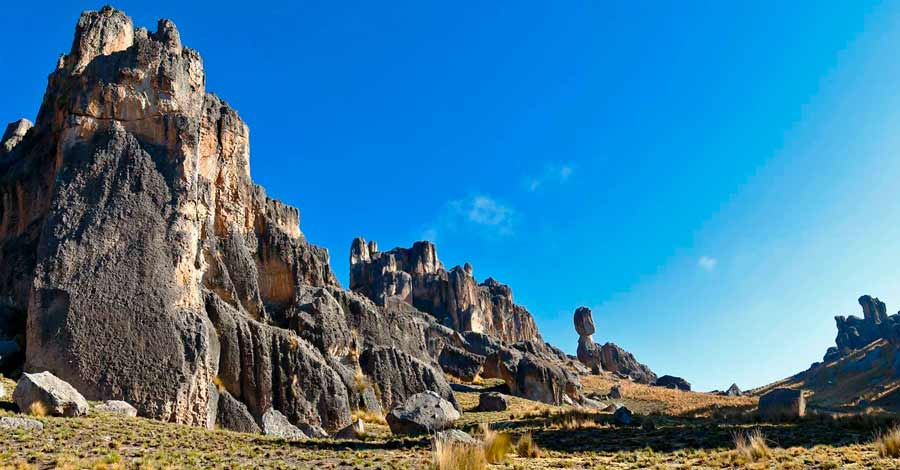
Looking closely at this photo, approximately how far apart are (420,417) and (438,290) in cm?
9644

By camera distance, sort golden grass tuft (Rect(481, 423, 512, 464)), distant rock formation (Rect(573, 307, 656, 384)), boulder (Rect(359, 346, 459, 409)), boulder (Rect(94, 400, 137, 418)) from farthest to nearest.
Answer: distant rock formation (Rect(573, 307, 656, 384)) → boulder (Rect(359, 346, 459, 409)) → boulder (Rect(94, 400, 137, 418)) → golden grass tuft (Rect(481, 423, 512, 464))

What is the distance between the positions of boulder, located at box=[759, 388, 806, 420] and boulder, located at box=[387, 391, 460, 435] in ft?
60.7

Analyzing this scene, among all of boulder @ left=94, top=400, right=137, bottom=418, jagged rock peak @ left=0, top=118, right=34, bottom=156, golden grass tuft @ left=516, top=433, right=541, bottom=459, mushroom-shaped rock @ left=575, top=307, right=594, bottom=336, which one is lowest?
golden grass tuft @ left=516, top=433, right=541, bottom=459

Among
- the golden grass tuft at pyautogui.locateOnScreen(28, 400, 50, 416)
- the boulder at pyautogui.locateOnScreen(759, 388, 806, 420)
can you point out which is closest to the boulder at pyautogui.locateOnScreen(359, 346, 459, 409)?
the boulder at pyautogui.locateOnScreen(759, 388, 806, 420)

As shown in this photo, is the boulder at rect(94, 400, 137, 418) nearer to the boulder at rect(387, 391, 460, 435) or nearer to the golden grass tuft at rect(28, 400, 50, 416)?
the golden grass tuft at rect(28, 400, 50, 416)

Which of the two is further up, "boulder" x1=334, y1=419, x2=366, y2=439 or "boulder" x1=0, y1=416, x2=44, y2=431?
"boulder" x1=0, y1=416, x2=44, y2=431

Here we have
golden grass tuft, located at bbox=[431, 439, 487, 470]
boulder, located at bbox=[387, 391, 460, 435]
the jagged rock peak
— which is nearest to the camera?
golden grass tuft, located at bbox=[431, 439, 487, 470]

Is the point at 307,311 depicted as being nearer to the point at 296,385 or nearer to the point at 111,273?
the point at 296,385

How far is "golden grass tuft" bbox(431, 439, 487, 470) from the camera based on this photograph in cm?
1355

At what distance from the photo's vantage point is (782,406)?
32.2m

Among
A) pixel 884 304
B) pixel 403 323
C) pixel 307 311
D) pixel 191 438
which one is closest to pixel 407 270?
pixel 403 323

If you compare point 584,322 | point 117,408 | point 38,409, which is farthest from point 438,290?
point 38,409

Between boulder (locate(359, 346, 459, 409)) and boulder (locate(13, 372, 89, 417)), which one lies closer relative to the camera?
boulder (locate(13, 372, 89, 417))

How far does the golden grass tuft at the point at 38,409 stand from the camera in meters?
19.1
